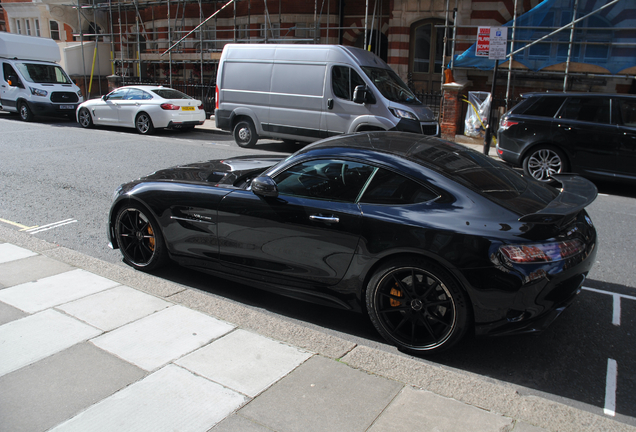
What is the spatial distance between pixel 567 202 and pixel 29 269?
15.4 feet

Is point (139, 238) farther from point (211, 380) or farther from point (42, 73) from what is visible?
point (42, 73)

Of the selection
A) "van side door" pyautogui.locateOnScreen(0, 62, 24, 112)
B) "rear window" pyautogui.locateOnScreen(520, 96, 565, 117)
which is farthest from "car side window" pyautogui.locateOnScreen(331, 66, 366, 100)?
"van side door" pyautogui.locateOnScreen(0, 62, 24, 112)

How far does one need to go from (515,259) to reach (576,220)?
848mm

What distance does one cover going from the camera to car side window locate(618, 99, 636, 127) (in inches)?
345

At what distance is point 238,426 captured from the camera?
272 centimetres

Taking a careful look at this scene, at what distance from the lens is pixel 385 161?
379cm

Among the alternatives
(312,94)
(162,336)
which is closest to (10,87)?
(312,94)

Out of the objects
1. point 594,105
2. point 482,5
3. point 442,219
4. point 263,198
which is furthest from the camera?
point 482,5

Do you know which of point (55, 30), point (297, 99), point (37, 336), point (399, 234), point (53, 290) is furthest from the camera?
point (55, 30)

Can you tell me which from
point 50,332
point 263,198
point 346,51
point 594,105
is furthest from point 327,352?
point 346,51

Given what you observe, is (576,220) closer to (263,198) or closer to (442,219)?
(442,219)

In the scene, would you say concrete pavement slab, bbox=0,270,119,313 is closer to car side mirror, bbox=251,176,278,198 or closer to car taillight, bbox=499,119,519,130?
car side mirror, bbox=251,176,278,198

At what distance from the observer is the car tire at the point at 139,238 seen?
4785 mm

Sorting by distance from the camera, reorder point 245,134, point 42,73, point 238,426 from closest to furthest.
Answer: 1. point 238,426
2. point 245,134
3. point 42,73
